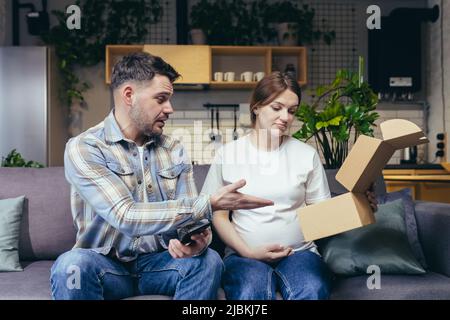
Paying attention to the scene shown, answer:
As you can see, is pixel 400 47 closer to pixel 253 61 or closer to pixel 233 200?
pixel 253 61

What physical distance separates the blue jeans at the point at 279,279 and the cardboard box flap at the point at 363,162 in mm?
274

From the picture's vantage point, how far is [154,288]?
4.95 ft

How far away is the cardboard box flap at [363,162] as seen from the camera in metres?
1.40

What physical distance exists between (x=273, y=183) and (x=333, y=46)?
328 centimetres

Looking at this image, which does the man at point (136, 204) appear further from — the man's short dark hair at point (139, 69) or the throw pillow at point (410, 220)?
the throw pillow at point (410, 220)

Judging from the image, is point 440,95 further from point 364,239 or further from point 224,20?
point 364,239

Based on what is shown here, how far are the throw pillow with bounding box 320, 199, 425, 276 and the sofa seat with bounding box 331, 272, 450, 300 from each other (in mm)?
50

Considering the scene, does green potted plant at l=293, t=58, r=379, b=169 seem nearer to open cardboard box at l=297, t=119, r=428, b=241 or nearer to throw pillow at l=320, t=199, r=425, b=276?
throw pillow at l=320, t=199, r=425, b=276

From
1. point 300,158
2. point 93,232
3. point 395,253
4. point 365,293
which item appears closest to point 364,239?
point 395,253

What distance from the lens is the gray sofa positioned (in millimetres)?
1596

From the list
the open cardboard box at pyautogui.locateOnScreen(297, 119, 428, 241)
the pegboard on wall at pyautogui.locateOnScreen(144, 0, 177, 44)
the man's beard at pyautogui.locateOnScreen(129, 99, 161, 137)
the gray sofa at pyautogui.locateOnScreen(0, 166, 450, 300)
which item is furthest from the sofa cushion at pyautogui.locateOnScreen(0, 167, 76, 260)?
the pegboard on wall at pyautogui.locateOnScreen(144, 0, 177, 44)

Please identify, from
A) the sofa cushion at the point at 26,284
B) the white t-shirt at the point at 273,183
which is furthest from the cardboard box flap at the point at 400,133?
the sofa cushion at the point at 26,284
